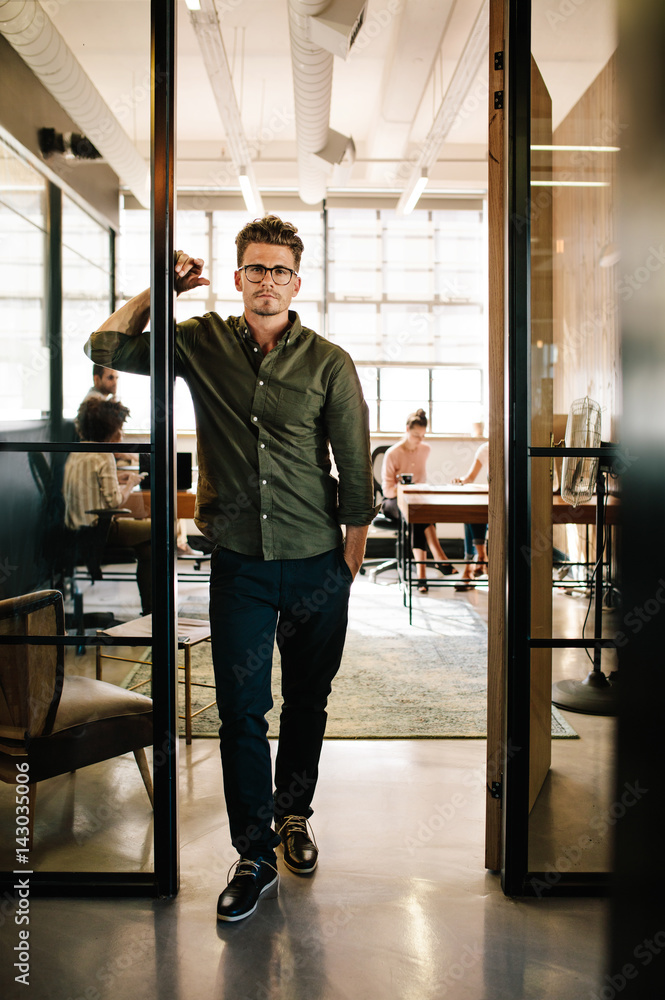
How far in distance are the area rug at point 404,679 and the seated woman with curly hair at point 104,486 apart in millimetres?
382

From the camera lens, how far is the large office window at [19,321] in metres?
2.22

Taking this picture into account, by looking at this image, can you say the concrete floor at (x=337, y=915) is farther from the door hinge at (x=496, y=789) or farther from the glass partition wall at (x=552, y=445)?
the door hinge at (x=496, y=789)

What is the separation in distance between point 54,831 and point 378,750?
4.68 ft

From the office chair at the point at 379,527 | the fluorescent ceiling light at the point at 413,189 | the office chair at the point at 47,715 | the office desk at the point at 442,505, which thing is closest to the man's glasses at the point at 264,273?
the office chair at the point at 47,715

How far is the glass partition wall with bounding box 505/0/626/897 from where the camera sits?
→ 209 centimetres

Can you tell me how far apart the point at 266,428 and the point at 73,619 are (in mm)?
851

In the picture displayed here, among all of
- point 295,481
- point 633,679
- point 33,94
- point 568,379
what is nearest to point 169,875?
point 295,481

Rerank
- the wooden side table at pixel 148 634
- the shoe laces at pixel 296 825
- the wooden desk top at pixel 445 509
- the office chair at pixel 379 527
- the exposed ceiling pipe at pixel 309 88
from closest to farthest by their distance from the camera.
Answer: the wooden side table at pixel 148 634
the shoe laces at pixel 296 825
the exposed ceiling pipe at pixel 309 88
the wooden desk top at pixel 445 509
the office chair at pixel 379 527

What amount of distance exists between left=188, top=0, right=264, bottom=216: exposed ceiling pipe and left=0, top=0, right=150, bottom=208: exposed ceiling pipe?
129 centimetres

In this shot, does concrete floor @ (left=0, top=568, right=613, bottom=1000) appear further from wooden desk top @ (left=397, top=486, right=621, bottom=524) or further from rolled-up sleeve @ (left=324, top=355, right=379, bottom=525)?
wooden desk top @ (left=397, top=486, right=621, bottom=524)

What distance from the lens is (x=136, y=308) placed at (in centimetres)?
208

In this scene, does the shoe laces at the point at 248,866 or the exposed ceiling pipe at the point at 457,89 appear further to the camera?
the exposed ceiling pipe at the point at 457,89

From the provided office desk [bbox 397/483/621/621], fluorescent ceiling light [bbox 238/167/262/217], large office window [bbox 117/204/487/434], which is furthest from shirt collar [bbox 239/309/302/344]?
large office window [bbox 117/204/487/434]

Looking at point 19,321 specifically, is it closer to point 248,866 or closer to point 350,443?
point 350,443
